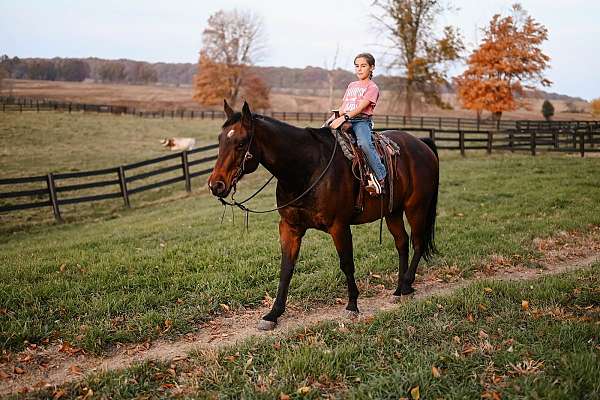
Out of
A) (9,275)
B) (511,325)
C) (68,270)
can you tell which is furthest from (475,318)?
(9,275)

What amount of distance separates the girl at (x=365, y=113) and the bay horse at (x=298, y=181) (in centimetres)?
24

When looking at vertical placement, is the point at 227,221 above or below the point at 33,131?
below

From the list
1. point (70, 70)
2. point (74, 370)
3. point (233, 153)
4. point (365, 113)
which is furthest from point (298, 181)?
point (70, 70)

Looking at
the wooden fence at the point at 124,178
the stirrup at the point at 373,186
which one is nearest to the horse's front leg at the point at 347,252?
the stirrup at the point at 373,186

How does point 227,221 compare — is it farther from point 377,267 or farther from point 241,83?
point 241,83

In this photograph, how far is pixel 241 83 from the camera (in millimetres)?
52688

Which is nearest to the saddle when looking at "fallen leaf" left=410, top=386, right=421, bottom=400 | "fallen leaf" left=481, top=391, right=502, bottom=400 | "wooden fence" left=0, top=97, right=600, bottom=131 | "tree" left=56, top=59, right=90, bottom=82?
"fallen leaf" left=410, top=386, right=421, bottom=400

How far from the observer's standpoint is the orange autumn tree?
3591 centimetres

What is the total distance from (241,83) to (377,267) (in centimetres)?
4947

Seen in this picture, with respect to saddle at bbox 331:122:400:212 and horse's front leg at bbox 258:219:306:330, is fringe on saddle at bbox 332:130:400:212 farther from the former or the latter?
horse's front leg at bbox 258:219:306:330

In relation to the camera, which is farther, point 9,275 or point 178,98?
point 178,98

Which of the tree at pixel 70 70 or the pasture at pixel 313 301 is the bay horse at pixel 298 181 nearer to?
the pasture at pixel 313 301

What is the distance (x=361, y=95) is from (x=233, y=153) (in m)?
1.91

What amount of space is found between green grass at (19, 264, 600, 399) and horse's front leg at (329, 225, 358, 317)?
0.55 metres
